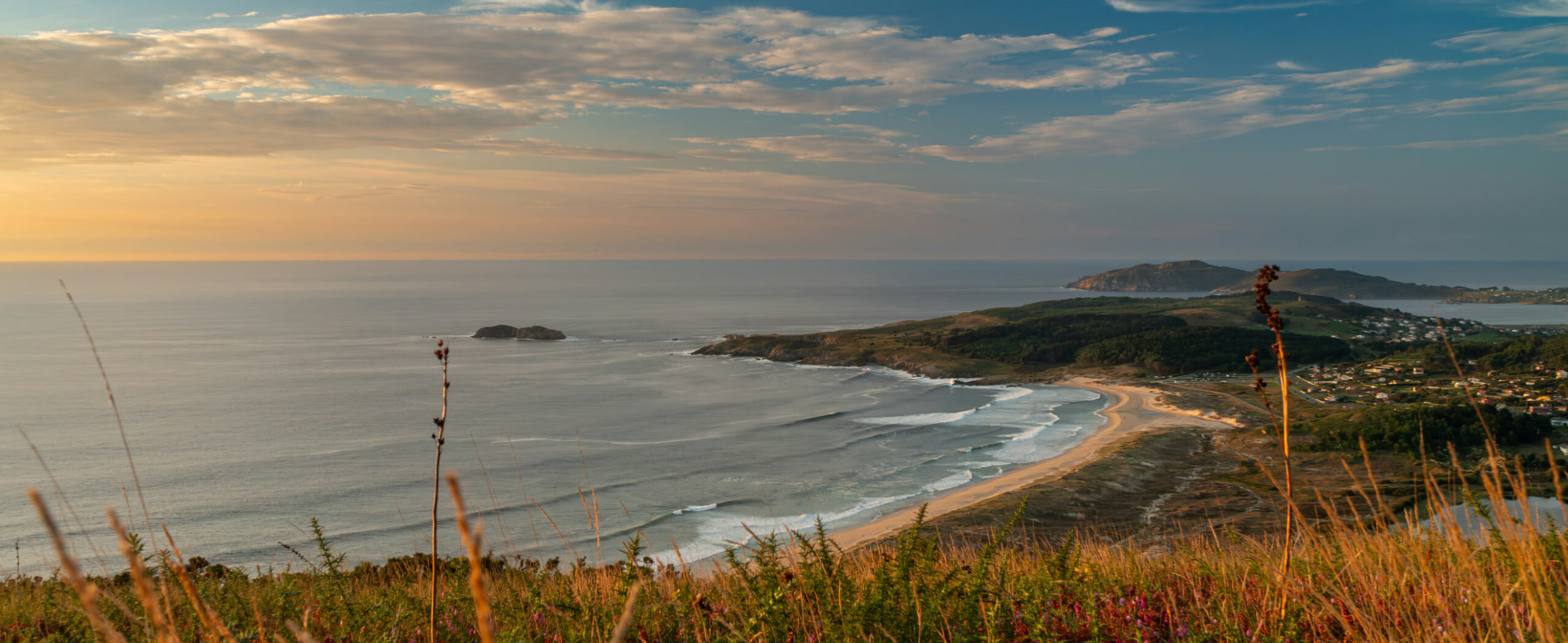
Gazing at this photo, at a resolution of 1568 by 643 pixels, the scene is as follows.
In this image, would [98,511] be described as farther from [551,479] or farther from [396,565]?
[396,565]

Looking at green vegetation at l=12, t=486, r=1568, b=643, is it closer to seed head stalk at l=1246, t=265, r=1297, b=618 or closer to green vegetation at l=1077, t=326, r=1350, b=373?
seed head stalk at l=1246, t=265, r=1297, b=618

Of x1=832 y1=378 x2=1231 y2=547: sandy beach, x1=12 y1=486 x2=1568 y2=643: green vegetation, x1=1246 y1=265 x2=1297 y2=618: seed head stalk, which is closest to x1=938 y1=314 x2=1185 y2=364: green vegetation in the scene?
x1=832 y1=378 x2=1231 y2=547: sandy beach

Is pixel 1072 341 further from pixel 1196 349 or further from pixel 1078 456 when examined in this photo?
pixel 1078 456

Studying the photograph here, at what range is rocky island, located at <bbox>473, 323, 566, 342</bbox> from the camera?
396 feet

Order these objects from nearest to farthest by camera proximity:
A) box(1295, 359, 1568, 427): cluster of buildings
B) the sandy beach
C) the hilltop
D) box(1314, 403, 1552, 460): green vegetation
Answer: the sandy beach
box(1314, 403, 1552, 460): green vegetation
box(1295, 359, 1568, 427): cluster of buildings
the hilltop

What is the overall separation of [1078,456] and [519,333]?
96.8 m

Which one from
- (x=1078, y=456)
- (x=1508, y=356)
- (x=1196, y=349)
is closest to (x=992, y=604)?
(x=1078, y=456)

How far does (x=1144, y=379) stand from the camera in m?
76.6

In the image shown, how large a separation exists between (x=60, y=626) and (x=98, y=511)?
44.2 metres

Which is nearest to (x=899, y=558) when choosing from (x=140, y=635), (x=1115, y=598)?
(x=1115, y=598)

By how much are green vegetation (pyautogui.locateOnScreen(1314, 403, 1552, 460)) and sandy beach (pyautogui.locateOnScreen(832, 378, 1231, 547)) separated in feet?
29.5

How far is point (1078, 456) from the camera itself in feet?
148

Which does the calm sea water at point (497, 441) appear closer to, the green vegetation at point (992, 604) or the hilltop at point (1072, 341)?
the green vegetation at point (992, 604)

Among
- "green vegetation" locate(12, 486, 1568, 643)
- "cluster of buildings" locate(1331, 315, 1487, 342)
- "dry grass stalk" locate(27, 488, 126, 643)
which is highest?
"dry grass stalk" locate(27, 488, 126, 643)
